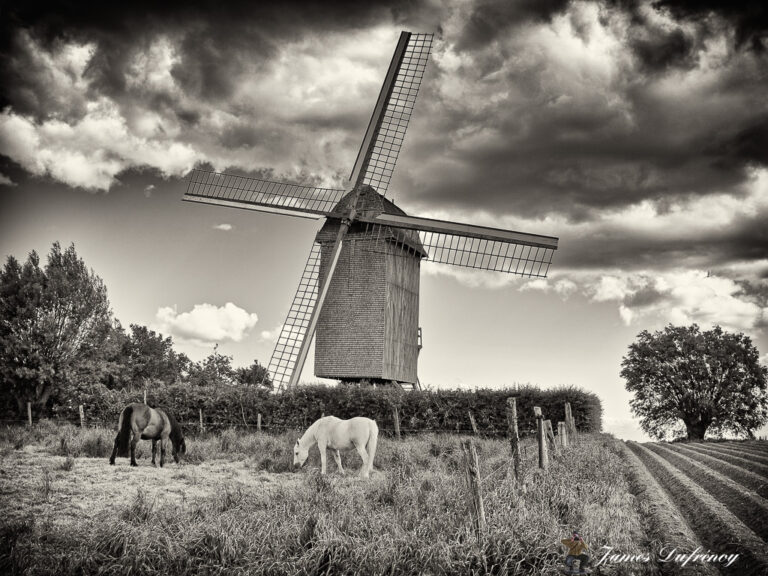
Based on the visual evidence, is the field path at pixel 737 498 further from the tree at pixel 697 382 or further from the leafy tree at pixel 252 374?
the leafy tree at pixel 252 374

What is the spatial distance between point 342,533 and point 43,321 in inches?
1167

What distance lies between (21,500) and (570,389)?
20.8 m

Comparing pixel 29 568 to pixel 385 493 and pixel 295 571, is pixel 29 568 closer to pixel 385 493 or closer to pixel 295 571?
pixel 295 571

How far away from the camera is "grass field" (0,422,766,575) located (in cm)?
595

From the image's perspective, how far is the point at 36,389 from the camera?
99.9ft

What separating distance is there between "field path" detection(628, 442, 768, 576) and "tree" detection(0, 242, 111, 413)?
29.2m

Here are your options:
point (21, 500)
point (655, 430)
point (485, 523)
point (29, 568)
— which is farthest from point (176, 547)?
point (655, 430)

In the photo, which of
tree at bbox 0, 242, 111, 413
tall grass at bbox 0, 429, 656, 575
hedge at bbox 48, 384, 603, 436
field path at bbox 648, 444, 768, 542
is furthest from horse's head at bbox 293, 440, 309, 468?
tree at bbox 0, 242, 111, 413

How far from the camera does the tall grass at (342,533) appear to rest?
591 cm

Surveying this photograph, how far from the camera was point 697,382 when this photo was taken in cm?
3928

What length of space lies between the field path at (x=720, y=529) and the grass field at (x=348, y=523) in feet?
0.25

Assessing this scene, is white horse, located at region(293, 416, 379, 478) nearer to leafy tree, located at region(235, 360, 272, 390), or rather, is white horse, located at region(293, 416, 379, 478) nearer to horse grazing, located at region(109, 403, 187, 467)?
horse grazing, located at region(109, 403, 187, 467)

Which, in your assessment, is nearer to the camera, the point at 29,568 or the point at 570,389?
the point at 29,568

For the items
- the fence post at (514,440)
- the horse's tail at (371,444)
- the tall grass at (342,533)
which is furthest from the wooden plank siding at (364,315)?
the tall grass at (342,533)
